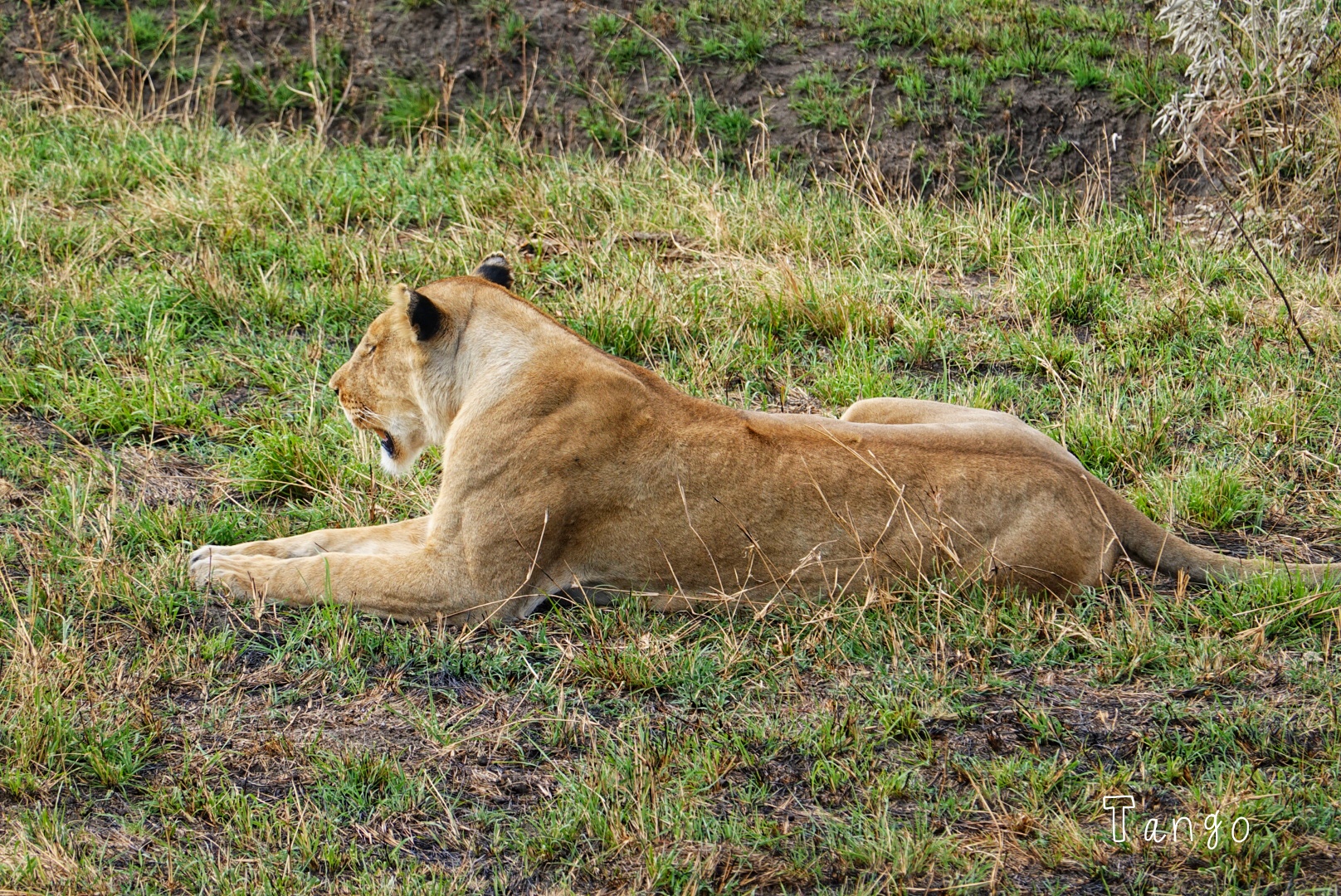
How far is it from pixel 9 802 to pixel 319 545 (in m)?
1.38

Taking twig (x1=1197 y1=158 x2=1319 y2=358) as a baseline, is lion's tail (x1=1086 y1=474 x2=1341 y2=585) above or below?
below

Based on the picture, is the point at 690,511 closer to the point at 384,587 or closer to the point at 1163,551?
the point at 384,587

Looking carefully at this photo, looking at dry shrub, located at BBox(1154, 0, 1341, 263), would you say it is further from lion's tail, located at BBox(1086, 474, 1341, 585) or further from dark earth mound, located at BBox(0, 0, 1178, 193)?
lion's tail, located at BBox(1086, 474, 1341, 585)

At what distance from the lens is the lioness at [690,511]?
154 inches

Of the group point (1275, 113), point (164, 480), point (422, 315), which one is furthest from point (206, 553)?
point (1275, 113)

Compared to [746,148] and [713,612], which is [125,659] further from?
[746,148]

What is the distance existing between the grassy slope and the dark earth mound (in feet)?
4.91

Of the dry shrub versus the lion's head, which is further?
the dry shrub

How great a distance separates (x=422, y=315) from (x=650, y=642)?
1277mm

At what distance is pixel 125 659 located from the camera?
3805mm

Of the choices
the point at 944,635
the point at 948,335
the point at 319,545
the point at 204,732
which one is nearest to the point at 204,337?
the point at 319,545

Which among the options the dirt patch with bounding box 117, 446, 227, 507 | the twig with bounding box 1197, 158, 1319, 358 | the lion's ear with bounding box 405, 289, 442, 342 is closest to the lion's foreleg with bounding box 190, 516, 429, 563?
the dirt patch with bounding box 117, 446, 227, 507

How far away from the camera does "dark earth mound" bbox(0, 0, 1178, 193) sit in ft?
26.0

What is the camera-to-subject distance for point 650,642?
3.91m
